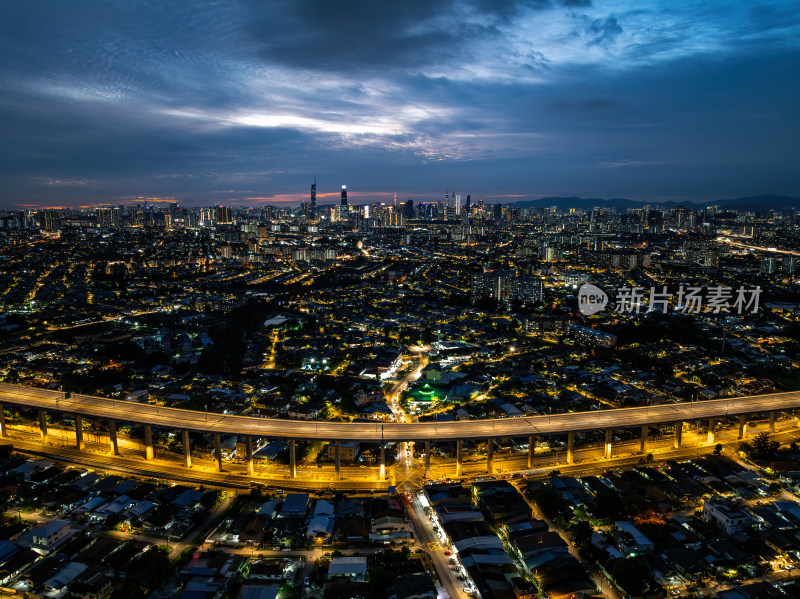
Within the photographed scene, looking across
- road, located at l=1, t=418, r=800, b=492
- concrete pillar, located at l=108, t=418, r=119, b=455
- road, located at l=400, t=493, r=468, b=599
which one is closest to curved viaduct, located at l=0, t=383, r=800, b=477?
concrete pillar, located at l=108, t=418, r=119, b=455

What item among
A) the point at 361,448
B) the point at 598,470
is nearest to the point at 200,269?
the point at 361,448

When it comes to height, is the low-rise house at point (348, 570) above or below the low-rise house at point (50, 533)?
below

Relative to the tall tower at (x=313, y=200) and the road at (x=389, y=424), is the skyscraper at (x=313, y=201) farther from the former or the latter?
the road at (x=389, y=424)

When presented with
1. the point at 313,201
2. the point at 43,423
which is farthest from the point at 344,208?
the point at 43,423

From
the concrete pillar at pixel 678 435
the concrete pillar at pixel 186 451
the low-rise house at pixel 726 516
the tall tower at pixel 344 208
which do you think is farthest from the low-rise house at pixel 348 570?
the tall tower at pixel 344 208

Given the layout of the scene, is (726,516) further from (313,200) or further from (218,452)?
(313,200)
